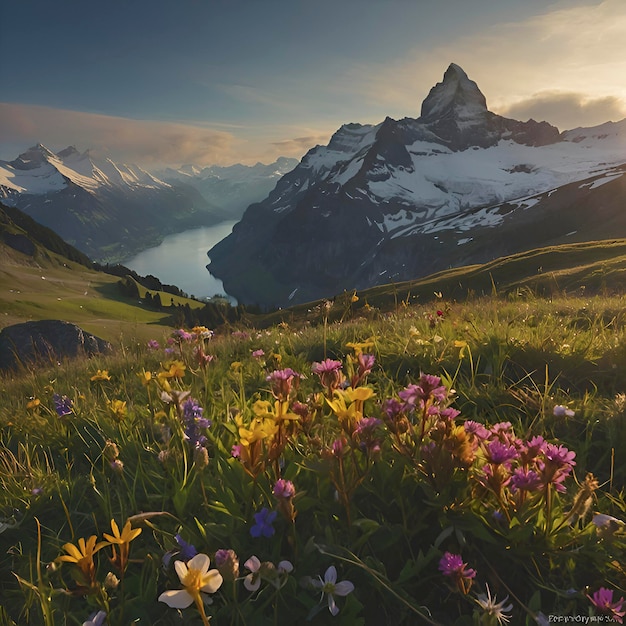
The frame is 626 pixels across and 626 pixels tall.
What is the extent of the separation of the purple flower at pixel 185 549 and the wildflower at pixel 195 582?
75 centimetres

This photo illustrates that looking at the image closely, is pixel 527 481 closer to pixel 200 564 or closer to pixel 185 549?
pixel 200 564

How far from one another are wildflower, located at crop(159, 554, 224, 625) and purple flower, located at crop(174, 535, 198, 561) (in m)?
0.75

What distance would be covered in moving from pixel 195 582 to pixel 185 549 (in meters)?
0.83

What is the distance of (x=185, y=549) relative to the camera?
81.1 inches

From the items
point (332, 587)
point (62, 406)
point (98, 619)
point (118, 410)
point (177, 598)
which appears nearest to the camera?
point (177, 598)

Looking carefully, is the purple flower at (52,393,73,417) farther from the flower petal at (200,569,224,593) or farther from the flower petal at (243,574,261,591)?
the flower petal at (200,569,224,593)

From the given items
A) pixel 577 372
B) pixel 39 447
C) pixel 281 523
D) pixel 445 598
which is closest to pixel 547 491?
pixel 445 598

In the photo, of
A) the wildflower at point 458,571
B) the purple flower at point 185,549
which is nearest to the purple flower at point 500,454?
the wildflower at point 458,571

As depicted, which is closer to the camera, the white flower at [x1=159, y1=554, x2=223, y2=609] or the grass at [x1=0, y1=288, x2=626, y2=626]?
the white flower at [x1=159, y1=554, x2=223, y2=609]

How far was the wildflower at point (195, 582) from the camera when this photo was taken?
1.29 m

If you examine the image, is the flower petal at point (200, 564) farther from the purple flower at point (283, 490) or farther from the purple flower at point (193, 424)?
the purple flower at point (193, 424)

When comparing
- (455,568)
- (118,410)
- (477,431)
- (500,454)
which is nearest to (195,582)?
(455,568)

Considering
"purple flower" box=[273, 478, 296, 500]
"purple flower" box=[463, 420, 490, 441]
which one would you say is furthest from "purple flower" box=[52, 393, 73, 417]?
"purple flower" box=[463, 420, 490, 441]

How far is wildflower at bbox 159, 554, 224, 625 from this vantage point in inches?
50.8
